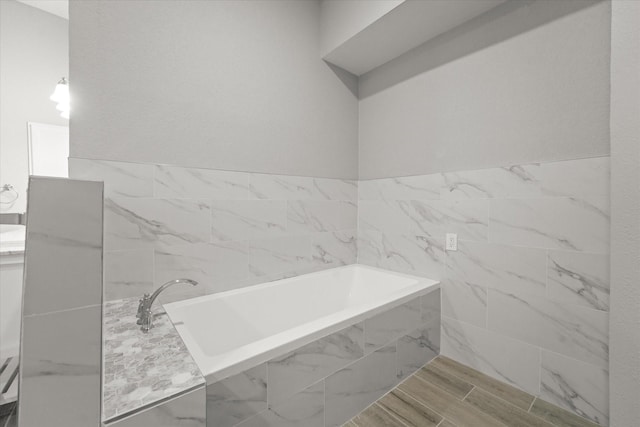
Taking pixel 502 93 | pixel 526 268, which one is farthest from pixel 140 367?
pixel 502 93

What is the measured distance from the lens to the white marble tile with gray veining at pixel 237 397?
2.79 feet

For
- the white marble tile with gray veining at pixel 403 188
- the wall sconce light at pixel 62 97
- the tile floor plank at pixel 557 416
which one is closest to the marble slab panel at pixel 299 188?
the white marble tile with gray veining at pixel 403 188

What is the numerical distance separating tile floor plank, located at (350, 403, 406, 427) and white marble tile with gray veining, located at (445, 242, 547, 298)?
0.96m

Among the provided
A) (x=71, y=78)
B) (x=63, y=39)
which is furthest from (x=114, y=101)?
(x=63, y=39)

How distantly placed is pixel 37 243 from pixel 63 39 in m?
1.12

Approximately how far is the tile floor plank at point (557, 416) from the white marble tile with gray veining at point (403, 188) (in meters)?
1.29

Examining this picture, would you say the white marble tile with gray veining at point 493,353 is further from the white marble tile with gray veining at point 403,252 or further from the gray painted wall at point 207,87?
the gray painted wall at point 207,87

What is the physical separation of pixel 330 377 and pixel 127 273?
3.72ft

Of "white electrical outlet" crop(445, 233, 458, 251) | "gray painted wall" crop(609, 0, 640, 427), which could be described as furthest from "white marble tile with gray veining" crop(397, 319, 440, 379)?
"gray painted wall" crop(609, 0, 640, 427)

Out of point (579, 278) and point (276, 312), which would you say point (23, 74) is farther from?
point (579, 278)

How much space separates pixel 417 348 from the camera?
5.48 feet

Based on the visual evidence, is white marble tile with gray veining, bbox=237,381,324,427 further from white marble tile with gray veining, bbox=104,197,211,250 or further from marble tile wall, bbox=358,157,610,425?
marble tile wall, bbox=358,157,610,425

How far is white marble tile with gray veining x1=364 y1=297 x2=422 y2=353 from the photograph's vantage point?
1352 mm

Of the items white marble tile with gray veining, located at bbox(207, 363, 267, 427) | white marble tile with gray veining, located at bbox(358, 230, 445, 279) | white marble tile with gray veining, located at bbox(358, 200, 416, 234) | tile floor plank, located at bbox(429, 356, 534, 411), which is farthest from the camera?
white marble tile with gray veining, located at bbox(358, 200, 416, 234)
